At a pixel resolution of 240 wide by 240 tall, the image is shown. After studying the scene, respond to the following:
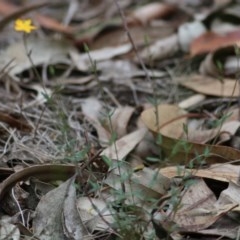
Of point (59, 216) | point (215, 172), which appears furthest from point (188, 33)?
point (59, 216)

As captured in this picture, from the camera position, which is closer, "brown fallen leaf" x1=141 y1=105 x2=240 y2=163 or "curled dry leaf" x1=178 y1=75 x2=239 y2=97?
"brown fallen leaf" x1=141 y1=105 x2=240 y2=163

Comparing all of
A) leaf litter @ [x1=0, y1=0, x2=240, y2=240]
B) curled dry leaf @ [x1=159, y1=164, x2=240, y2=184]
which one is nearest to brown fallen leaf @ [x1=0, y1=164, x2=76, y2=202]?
leaf litter @ [x1=0, y1=0, x2=240, y2=240]

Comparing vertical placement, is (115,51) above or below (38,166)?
below

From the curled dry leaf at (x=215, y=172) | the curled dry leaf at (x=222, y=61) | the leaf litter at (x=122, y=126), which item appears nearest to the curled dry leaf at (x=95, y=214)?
the leaf litter at (x=122, y=126)

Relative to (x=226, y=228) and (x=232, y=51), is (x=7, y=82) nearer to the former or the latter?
(x=232, y=51)

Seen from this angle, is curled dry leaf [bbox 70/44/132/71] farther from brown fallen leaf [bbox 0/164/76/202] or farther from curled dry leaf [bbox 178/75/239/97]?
brown fallen leaf [bbox 0/164/76/202]

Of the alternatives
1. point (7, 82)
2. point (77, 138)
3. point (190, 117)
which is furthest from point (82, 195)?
point (7, 82)

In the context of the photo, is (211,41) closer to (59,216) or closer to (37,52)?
(37,52)

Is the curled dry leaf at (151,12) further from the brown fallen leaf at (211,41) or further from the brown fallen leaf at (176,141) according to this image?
the brown fallen leaf at (176,141)
